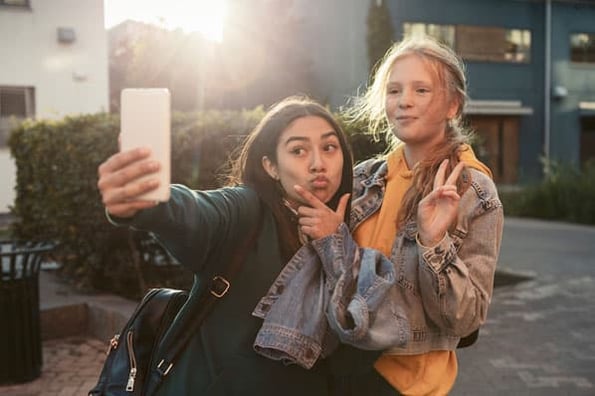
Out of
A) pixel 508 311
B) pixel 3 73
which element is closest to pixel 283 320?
pixel 508 311

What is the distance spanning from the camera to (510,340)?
6.41 m

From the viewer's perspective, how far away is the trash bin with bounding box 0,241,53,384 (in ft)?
17.8

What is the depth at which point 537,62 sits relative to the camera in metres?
27.7

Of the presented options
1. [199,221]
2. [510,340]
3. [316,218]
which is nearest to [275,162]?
[316,218]

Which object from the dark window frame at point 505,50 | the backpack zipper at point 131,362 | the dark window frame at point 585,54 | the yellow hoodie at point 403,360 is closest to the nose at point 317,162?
the yellow hoodie at point 403,360

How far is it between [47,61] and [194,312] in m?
16.7

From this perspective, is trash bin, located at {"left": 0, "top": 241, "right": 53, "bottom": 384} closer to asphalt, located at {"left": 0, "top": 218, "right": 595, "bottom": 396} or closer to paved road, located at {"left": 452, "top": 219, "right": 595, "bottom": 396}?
asphalt, located at {"left": 0, "top": 218, "right": 595, "bottom": 396}

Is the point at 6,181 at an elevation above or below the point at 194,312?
below

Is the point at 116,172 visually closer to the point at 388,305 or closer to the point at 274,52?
the point at 388,305

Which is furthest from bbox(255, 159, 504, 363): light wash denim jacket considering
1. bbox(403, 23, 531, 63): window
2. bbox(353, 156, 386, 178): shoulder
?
bbox(403, 23, 531, 63): window

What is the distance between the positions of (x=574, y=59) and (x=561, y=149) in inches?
137

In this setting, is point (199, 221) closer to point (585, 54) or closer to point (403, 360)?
point (403, 360)

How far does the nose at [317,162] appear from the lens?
6.68 feet

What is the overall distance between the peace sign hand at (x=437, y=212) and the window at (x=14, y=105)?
1634cm
